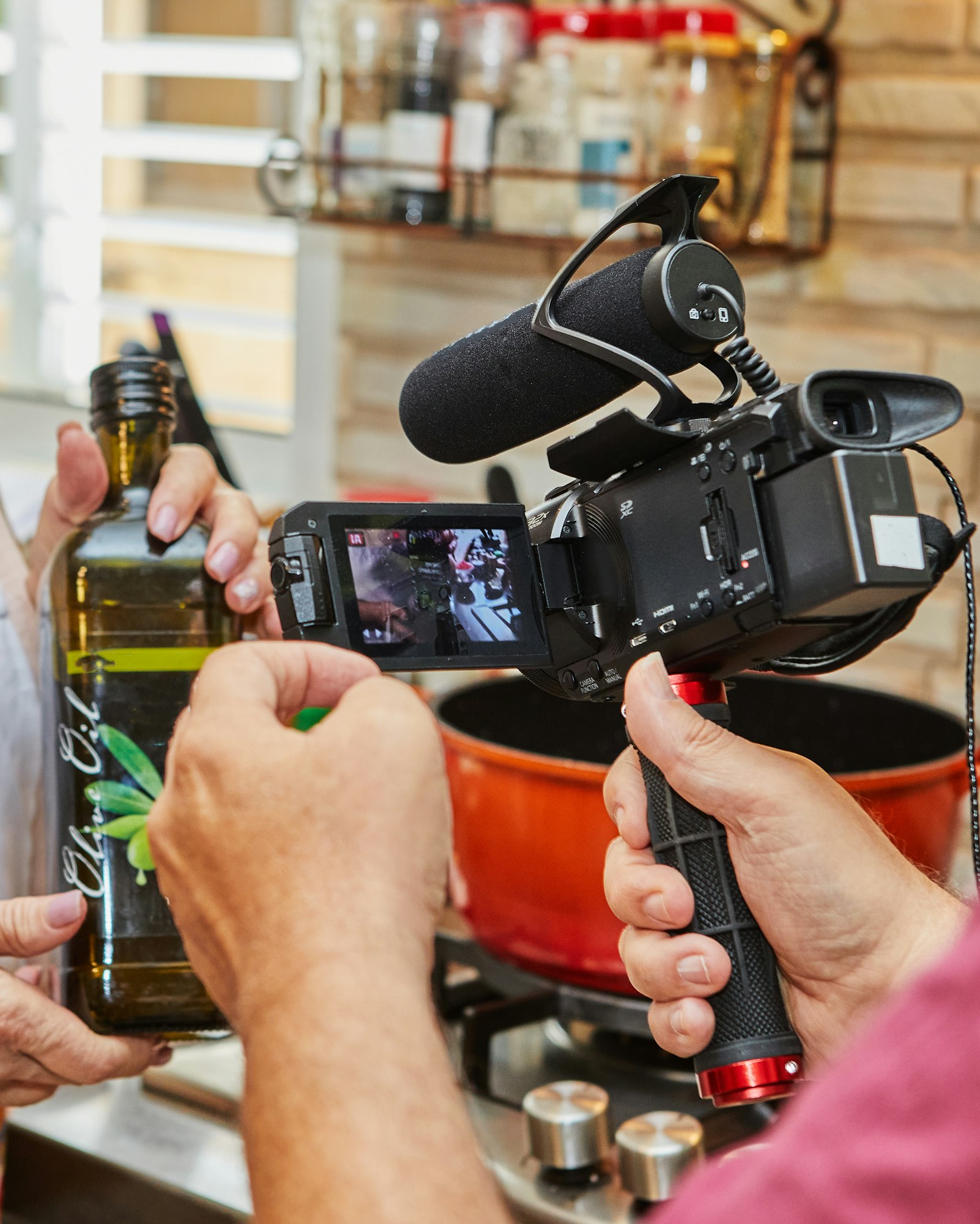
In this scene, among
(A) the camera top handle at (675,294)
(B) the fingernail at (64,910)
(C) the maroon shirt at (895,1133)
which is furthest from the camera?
(B) the fingernail at (64,910)

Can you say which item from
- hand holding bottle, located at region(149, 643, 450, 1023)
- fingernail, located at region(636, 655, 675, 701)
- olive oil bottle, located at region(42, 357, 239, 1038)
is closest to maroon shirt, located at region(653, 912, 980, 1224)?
hand holding bottle, located at region(149, 643, 450, 1023)

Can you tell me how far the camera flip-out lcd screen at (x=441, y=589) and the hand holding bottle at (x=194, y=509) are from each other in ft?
0.58

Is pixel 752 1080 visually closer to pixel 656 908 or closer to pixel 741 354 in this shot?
pixel 656 908

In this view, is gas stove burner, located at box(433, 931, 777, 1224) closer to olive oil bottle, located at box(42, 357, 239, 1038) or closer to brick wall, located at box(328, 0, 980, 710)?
olive oil bottle, located at box(42, 357, 239, 1038)

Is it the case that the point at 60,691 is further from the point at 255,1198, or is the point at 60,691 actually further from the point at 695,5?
the point at 695,5

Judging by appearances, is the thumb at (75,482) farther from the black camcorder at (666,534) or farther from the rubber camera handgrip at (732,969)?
the rubber camera handgrip at (732,969)

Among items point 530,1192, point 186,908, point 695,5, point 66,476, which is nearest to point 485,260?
point 695,5

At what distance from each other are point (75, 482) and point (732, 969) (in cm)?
47

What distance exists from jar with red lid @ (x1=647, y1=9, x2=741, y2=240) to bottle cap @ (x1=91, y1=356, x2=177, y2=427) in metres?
0.72

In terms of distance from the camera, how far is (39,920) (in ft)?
2.23

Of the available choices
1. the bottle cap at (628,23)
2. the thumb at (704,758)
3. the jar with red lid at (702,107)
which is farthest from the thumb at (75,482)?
the bottle cap at (628,23)

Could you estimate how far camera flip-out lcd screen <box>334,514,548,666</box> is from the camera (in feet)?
1.87

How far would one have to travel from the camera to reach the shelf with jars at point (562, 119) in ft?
4.36

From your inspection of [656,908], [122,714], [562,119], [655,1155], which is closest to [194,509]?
[122,714]
